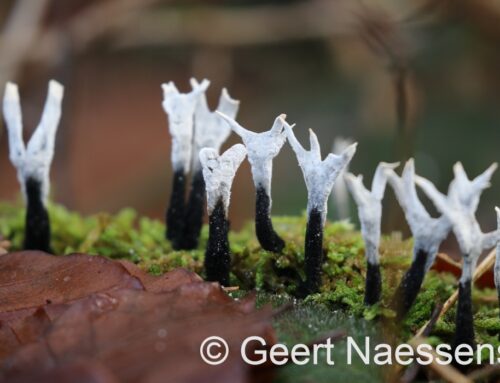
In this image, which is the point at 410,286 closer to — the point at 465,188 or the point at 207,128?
the point at 465,188

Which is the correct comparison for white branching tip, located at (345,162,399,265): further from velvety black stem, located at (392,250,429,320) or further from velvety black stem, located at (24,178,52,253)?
velvety black stem, located at (24,178,52,253)

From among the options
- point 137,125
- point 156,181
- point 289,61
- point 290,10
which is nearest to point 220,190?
point 156,181

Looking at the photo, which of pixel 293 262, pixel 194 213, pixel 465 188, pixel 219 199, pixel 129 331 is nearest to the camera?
pixel 129 331

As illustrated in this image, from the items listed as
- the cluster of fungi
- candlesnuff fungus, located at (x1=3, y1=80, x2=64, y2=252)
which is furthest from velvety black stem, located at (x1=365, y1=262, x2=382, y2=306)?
candlesnuff fungus, located at (x1=3, y1=80, x2=64, y2=252)

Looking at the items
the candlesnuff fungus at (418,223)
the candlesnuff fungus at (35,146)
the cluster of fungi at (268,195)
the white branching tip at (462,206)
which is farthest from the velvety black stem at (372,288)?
the candlesnuff fungus at (35,146)

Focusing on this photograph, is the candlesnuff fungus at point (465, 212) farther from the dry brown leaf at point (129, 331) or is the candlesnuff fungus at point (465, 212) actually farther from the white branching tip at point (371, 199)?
the dry brown leaf at point (129, 331)

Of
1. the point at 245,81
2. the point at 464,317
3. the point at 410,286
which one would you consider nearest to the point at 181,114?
the point at 410,286

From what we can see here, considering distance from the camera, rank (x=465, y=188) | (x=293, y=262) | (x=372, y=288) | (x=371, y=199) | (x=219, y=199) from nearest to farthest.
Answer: (x=465, y=188)
(x=371, y=199)
(x=372, y=288)
(x=219, y=199)
(x=293, y=262)
